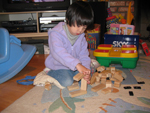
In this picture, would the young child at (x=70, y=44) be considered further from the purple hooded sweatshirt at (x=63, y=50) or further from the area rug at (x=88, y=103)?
the area rug at (x=88, y=103)

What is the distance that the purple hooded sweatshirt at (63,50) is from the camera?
101 centimetres

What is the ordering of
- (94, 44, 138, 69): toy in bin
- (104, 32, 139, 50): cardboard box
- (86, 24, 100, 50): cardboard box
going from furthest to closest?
(86, 24, 100, 50): cardboard box
(104, 32, 139, 50): cardboard box
(94, 44, 138, 69): toy in bin

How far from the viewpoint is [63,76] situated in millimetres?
1128

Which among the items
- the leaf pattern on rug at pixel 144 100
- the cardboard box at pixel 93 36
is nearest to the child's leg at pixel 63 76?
the leaf pattern on rug at pixel 144 100

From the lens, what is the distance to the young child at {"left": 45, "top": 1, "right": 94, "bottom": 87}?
38.0 inches

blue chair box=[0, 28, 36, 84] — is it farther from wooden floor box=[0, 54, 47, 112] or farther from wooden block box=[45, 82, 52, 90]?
wooden block box=[45, 82, 52, 90]

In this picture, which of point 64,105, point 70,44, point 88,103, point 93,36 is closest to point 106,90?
point 88,103

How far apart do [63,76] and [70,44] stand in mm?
235

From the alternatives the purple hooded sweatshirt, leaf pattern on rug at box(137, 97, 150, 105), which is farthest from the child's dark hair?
leaf pattern on rug at box(137, 97, 150, 105)

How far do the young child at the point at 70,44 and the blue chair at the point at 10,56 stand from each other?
0.30 m

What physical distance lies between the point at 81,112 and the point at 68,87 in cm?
29

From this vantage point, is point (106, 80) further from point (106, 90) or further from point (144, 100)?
point (144, 100)

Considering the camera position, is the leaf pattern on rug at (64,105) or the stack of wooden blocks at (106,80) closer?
the leaf pattern on rug at (64,105)

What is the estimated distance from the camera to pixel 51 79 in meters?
1.11
